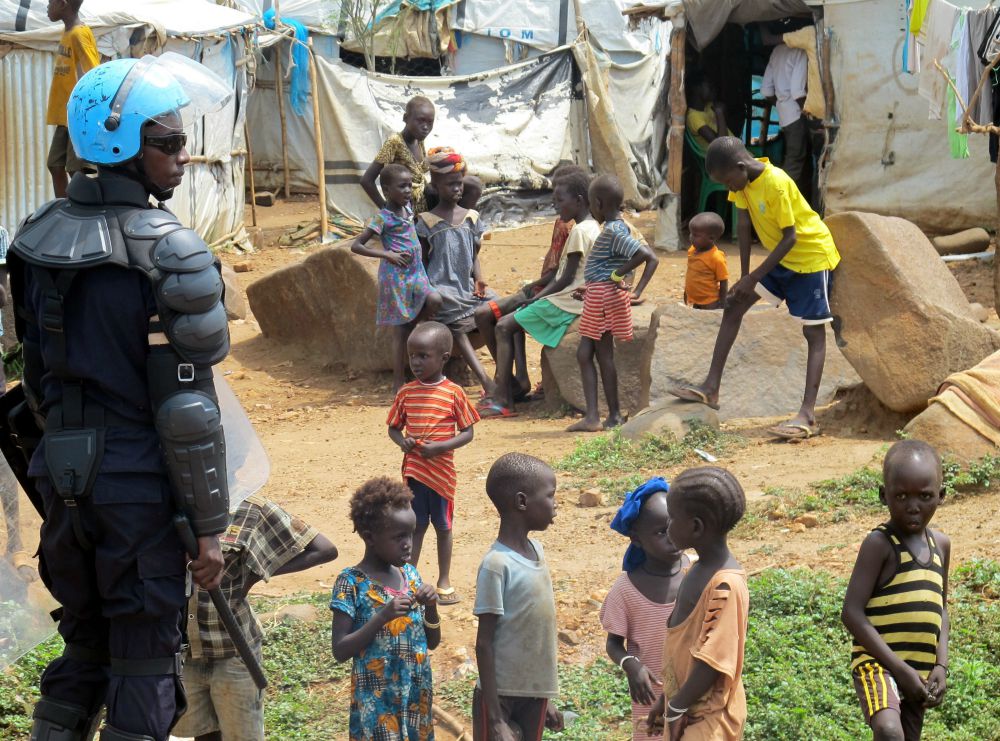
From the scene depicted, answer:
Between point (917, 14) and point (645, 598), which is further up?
point (917, 14)

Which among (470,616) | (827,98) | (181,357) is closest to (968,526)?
(470,616)

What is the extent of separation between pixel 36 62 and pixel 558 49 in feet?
23.4

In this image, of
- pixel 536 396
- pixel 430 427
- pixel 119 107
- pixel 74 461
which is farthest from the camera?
pixel 536 396

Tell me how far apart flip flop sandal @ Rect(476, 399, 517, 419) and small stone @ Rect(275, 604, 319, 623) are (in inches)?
146

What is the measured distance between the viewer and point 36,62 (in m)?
11.8

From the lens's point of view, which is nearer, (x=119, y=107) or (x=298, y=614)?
(x=119, y=107)

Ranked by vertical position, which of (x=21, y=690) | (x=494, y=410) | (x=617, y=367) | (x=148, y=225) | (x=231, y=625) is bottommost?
(x=494, y=410)

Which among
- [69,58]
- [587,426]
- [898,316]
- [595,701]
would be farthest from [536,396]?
[595,701]

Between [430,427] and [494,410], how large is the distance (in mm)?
3726

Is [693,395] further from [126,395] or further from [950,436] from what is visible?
[126,395]

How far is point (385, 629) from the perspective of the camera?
10.9 ft

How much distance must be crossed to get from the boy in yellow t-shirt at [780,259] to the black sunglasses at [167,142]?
13.3 ft

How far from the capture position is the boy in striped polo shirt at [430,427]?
4754mm

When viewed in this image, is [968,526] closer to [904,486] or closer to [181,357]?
[904,486]
